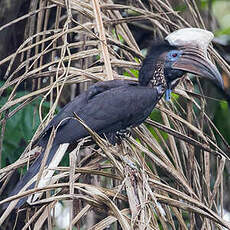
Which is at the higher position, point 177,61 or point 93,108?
point 177,61

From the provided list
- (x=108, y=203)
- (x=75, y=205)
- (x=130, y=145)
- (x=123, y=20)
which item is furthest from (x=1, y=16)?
(x=108, y=203)

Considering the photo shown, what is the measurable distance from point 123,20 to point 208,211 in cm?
120

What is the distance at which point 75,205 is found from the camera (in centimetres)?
233

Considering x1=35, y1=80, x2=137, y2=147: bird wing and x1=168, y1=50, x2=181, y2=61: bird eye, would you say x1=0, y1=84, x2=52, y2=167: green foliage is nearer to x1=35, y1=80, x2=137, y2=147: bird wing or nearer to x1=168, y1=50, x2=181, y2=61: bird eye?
x1=35, y1=80, x2=137, y2=147: bird wing

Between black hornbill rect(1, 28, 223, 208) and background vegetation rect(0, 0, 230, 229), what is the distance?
67 millimetres

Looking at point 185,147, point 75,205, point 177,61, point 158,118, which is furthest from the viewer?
point 158,118

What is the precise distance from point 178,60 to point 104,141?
986mm

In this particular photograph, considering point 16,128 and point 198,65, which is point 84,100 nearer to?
point 16,128

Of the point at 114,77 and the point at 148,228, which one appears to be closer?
the point at 148,228

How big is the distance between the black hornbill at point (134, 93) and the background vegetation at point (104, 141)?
0.22ft

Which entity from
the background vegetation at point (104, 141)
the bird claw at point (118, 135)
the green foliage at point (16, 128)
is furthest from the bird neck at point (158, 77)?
the green foliage at point (16, 128)

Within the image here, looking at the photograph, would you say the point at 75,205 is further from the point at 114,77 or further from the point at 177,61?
the point at 177,61

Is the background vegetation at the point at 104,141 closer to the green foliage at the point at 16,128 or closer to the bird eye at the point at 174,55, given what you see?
the green foliage at the point at 16,128

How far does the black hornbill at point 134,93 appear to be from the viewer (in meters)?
2.79
